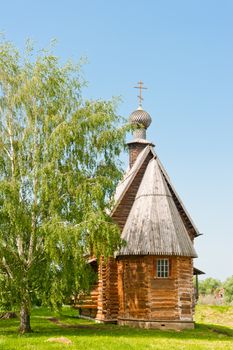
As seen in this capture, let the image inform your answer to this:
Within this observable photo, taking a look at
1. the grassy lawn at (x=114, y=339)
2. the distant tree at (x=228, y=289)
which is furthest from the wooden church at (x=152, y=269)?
the distant tree at (x=228, y=289)

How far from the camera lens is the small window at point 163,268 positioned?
26516 millimetres

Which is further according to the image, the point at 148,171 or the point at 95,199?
the point at 148,171

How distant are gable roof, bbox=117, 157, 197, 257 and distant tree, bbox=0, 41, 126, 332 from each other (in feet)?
11.9

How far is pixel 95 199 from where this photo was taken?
22.4 m

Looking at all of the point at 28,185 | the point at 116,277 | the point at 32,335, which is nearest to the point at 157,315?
the point at 116,277

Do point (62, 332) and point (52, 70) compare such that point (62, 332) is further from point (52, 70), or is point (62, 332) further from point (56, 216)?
point (52, 70)

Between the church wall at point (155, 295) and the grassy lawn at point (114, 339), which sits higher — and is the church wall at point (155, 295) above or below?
above

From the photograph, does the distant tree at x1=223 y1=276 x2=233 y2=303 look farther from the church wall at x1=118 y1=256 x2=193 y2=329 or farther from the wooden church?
the church wall at x1=118 y1=256 x2=193 y2=329

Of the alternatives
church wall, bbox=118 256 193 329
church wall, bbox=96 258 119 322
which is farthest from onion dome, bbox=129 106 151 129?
church wall, bbox=118 256 193 329

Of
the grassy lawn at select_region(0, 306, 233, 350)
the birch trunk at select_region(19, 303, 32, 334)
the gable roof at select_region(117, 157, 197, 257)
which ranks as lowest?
the grassy lawn at select_region(0, 306, 233, 350)

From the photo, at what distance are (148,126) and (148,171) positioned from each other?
909 centimetres

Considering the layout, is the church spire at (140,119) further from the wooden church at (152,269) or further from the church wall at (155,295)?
the church wall at (155,295)

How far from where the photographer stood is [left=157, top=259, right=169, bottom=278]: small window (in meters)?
26.5

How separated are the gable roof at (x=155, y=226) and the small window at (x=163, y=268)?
99 centimetres
